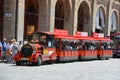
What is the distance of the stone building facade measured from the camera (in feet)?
101

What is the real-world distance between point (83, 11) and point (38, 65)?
2258cm

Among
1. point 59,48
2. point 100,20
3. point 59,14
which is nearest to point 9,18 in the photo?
point 59,48

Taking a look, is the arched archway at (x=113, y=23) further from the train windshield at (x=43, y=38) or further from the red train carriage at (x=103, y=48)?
the train windshield at (x=43, y=38)

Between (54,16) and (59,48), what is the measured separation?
33.5 ft

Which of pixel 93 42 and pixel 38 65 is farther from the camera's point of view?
pixel 93 42

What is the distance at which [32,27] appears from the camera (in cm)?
4206

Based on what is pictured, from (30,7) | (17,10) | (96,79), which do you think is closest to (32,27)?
(30,7)

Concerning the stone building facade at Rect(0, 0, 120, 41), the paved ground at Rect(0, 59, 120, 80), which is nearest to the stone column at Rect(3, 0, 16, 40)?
the stone building facade at Rect(0, 0, 120, 41)

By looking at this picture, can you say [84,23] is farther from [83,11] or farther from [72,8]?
[72,8]

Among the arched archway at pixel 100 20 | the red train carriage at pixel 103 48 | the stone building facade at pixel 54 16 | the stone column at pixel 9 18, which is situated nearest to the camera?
the stone column at pixel 9 18

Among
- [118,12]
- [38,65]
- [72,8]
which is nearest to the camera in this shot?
[38,65]

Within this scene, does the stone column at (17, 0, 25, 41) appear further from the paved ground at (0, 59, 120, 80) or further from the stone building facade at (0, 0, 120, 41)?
the paved ground at (0, 59, 120, 80)

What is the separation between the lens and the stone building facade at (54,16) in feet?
101

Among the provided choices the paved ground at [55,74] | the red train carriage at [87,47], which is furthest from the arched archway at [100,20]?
the paved ground at [55,74]
